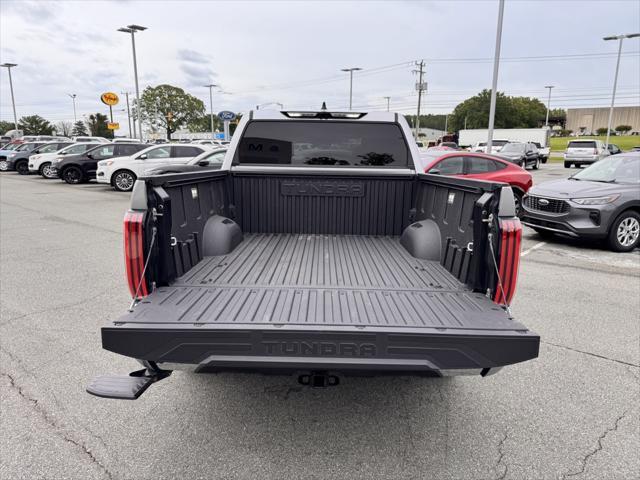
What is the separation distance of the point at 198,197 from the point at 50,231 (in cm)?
761

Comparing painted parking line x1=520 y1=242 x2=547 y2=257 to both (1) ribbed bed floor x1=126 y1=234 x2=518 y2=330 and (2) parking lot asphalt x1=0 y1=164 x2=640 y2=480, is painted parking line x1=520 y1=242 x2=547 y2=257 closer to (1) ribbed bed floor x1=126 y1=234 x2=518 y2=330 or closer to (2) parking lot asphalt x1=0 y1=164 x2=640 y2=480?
(2) parking lot asphalt x1=0 y1=164 x2=640 y2=480

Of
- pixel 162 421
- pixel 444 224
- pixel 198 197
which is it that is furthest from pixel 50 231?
pixel 444 224

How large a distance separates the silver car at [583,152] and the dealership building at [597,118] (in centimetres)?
10738

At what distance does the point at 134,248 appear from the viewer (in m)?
2.65

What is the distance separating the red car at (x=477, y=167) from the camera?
10798mm

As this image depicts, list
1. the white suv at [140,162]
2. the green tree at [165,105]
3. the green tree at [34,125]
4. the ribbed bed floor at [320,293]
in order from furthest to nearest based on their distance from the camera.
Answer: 1. the green tree at [34,125]
2. the green tree at [165,105]
3. the white suv at [140,162]
4. the ribbed bed floor at [320,293]

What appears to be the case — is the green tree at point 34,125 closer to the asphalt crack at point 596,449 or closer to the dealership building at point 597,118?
the asphalt crack at point 596,449

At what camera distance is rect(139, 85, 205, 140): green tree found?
267ft

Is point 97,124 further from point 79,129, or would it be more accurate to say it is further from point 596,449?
point 596,449

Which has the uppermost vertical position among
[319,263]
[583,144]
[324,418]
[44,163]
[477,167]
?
[583,144]

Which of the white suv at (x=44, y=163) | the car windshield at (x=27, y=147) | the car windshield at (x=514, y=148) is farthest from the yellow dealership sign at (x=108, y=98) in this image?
the car windshield at (x=514, y=148)

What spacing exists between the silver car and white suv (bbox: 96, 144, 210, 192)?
1122 inches

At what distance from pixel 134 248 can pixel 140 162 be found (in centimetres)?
1572

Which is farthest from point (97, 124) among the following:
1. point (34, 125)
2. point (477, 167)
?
point (477, 167)
